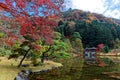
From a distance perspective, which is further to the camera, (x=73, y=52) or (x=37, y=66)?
(x=73, y=52)

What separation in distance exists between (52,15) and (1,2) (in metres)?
2.03

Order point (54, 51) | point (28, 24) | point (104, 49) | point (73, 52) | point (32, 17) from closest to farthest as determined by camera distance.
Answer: point (32, 17), point (28, 24), point (54, 51), point (73, 52), point (104, 49)

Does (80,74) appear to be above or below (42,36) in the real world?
below

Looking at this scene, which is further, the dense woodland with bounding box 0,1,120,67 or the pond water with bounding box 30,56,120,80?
the pond water with bounding box 30,56,120,80

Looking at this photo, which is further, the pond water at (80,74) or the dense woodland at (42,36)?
the pond water at (80,74)

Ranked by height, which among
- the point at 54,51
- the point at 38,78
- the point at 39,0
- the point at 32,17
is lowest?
the point at 38,78

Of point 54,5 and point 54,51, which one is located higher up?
point 54,5

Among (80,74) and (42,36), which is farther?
(80,74)

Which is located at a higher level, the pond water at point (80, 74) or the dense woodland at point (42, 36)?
the dense woodland at point (42, 36)

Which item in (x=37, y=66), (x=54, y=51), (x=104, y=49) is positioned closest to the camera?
(x=37, y=66)

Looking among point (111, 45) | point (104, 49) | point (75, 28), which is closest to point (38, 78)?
point (104, 49)

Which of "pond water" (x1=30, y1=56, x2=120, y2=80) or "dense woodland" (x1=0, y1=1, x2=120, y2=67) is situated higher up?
"dense woodland" (x1=0, y1=1, x2=120, y2=67)

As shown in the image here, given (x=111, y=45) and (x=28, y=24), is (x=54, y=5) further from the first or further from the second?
(x=111, y=45)

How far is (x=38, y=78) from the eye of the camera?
19547 mm
